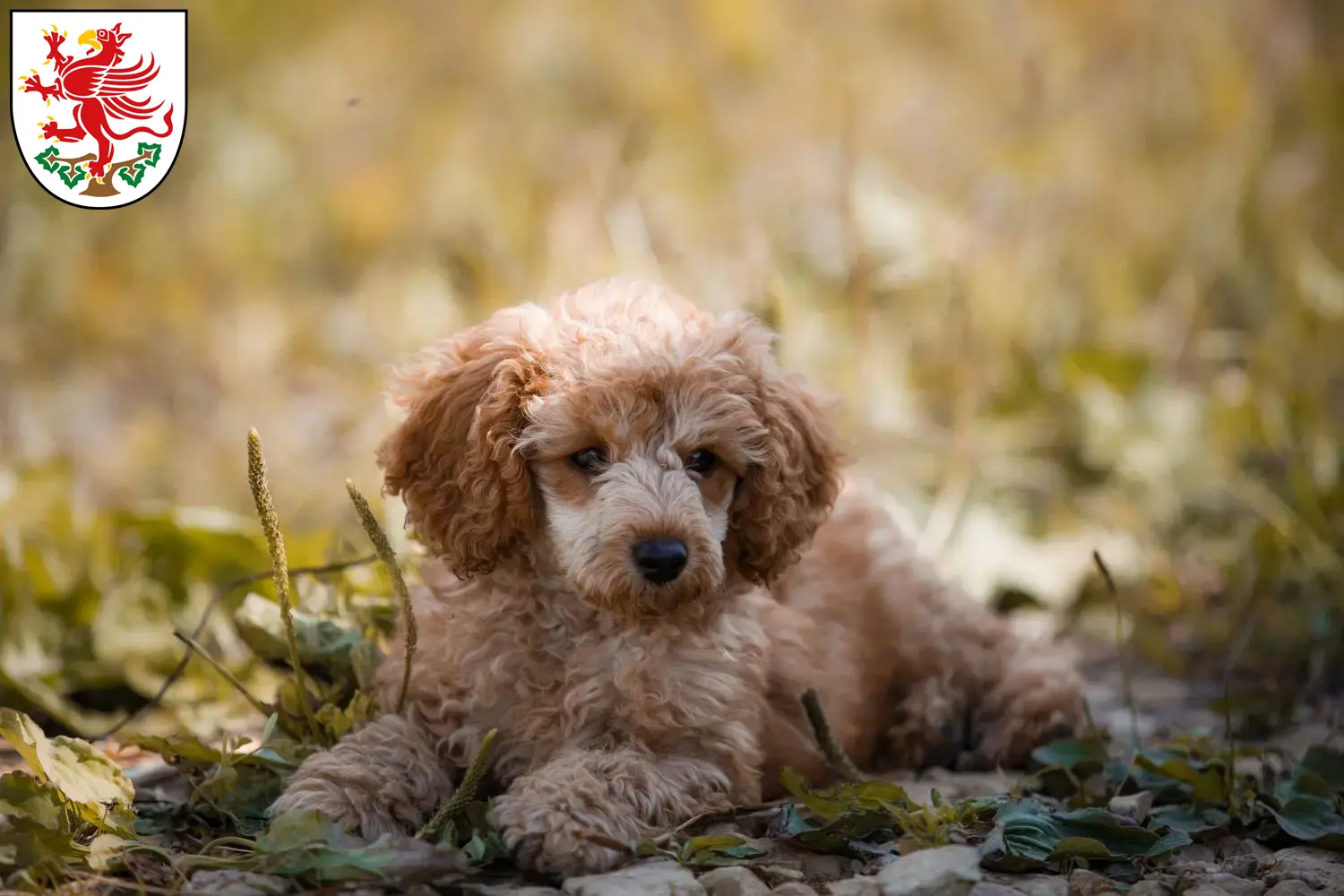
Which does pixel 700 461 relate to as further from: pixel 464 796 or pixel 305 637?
pixel 305 637

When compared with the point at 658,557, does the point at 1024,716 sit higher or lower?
lower

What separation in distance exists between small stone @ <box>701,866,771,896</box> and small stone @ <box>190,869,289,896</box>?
2.65 feet

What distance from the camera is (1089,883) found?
2.98 metres

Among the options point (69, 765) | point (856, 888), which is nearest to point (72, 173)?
point (69, 765)

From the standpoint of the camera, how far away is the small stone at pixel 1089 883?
2928mm

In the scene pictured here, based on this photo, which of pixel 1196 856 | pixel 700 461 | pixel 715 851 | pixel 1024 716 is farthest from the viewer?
pixel 1024 716

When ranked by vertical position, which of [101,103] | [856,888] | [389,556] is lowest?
[856,888]

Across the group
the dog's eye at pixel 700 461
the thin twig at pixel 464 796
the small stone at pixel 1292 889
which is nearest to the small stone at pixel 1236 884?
the small stone at pixel 1292 889

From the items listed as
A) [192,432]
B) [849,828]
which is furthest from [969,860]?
[192,432]

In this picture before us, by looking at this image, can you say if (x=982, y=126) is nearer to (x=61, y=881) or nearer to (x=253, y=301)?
(x=253, y=301)

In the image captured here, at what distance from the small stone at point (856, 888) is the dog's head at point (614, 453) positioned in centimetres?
69

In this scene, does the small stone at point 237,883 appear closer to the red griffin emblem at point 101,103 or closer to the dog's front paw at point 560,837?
the dog's front paw at point 560,837

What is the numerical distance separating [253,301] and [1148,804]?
207 inches

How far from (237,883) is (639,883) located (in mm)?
763
